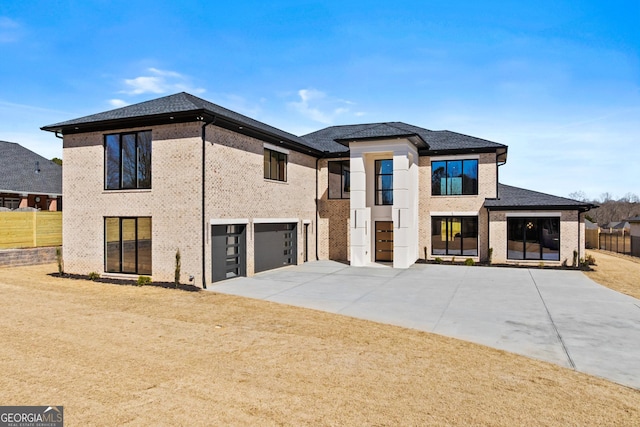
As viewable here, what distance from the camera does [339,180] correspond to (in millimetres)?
25406

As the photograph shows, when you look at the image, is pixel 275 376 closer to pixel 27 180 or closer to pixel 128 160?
pixel 128 160

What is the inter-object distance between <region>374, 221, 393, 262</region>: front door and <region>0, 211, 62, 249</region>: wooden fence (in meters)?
18.3

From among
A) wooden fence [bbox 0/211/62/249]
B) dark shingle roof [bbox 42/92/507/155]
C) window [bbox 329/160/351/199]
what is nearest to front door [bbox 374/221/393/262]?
window [bbox 329/160/351/199]

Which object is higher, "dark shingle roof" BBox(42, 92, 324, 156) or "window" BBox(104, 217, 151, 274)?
"dark shingle roof" BBox(42, 92, 324, 156)

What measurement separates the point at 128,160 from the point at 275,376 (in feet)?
42.7

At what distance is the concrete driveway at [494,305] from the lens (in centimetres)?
843

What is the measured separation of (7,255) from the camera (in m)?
19.3

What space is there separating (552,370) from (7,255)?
2275 centimetres

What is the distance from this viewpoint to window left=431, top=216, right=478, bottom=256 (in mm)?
23625

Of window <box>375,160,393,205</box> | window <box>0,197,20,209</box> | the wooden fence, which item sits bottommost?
the wooden fence

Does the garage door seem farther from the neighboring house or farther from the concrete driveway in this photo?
the neighboring house


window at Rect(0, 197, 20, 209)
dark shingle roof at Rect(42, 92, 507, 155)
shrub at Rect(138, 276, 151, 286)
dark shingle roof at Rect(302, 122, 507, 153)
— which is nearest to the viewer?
dark shingle roof at Rect(42, 92, 507, 155)

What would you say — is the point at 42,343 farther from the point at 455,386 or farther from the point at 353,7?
the point at 353,7

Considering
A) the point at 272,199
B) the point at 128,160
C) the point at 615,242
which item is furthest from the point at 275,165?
the point at 615,242
